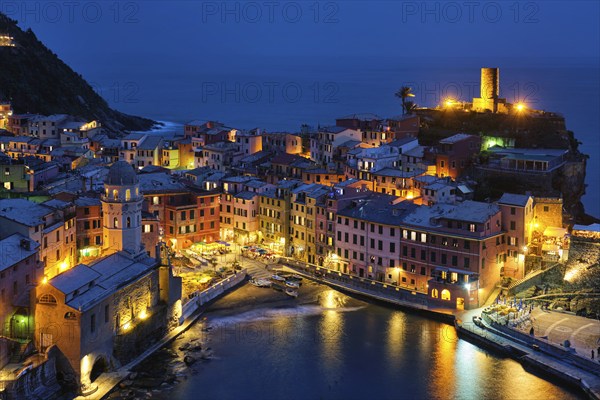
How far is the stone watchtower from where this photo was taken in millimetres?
42750

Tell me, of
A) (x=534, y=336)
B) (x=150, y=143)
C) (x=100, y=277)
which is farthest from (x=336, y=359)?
(x=150, y=143)

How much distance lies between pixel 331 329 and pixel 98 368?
1213 cm

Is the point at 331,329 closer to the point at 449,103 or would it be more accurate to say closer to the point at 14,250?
the point at 14,250

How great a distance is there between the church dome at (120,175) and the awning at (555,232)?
24040mm

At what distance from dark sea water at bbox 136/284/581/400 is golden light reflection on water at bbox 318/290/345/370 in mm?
47

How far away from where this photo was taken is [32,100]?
311 feet

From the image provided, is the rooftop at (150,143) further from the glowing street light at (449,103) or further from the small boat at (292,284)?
the small boat at (292,284)

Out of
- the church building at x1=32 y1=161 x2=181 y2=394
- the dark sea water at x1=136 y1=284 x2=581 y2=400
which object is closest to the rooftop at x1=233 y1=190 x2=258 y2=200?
the church building at x1=32 y1=161 x2=181 y2=394

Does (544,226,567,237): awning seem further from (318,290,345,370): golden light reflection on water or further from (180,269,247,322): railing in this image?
(180,269,247,322): railing

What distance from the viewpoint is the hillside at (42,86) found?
94938mm

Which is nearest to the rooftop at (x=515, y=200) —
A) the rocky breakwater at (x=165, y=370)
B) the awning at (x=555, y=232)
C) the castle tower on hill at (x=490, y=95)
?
the awning at (x=555, y=232)

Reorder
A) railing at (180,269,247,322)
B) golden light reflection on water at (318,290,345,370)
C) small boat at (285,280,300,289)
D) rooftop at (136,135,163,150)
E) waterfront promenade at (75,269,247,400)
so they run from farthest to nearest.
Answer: rooftop at (136,135,163,150), small boat at (285,280,300,289), railing at (180,269,247,322), golden light reflection on water at (318,290,345,370), waterfront promenade at (75,269,247,400)

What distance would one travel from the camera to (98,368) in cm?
3584

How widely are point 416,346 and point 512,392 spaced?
19.9ft
